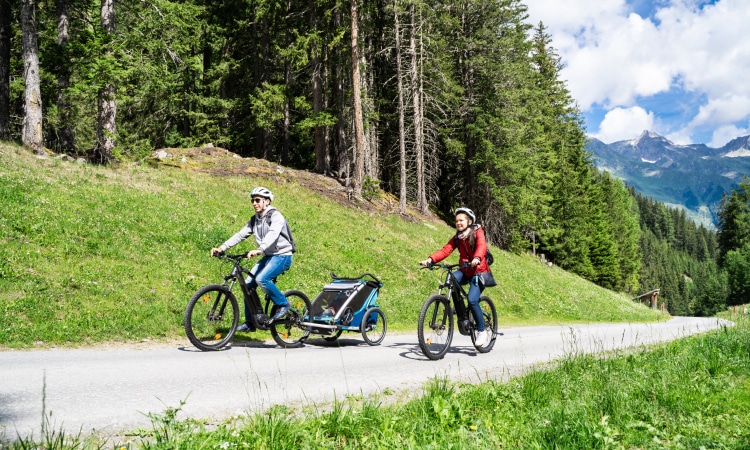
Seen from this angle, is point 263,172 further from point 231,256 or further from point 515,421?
point 515,421

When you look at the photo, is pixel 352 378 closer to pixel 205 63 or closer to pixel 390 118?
pixel 390 118

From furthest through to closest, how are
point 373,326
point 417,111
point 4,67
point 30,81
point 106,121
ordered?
1. point 417,111
2. point 106,121
3. point 4,67
4. point 30,81
5. point 373,326

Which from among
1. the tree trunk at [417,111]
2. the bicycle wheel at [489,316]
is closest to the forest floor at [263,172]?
the tree trunk at [417,111]

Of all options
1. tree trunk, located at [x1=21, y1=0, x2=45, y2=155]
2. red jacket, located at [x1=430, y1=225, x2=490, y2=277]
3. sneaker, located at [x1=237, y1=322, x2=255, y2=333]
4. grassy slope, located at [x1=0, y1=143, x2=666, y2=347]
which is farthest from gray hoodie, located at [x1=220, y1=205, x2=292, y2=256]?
tree trunk, located at [x1=21, y1=0, x2=45, y2=155]

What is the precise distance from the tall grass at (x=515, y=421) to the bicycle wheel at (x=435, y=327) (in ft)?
6.81

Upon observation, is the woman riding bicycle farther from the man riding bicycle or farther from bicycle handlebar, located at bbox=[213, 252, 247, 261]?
bicycle handlebar, located at bbox=[213, 252, 247, 261]

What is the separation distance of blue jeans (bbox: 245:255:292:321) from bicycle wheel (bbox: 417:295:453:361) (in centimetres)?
240

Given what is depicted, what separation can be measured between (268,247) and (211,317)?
1.42 m

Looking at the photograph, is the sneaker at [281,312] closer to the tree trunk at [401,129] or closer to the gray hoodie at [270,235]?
the gray hoodie at [270,235]

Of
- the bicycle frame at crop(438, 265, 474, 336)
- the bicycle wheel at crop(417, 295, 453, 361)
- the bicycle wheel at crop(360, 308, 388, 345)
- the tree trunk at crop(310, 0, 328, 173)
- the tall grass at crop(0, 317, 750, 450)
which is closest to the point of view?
the tall grass at crop(0, 317, 750, 450)

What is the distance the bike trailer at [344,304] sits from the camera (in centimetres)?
841

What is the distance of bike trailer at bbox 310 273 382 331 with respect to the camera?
8406mm

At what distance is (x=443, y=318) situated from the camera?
779 centimetres

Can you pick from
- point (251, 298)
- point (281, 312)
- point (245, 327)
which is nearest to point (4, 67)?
point (251, 298)
